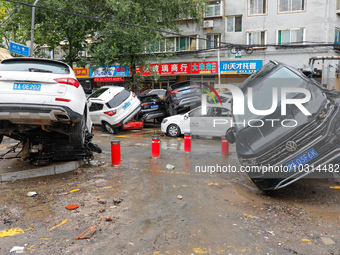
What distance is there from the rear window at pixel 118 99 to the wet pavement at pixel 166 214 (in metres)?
6.28

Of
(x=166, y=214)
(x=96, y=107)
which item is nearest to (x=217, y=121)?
(x=96, y=107)

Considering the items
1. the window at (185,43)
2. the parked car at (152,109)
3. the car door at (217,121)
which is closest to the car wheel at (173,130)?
the car door at (217,121)

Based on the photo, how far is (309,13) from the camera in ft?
68.3

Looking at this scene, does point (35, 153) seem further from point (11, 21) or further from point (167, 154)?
point (11, 21)

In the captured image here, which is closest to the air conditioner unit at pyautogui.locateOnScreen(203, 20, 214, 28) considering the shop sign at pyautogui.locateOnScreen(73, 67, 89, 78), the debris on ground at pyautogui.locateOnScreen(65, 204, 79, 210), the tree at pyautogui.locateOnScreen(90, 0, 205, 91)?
the tree at pyautogui.locateOnScreen(90, 0, 205, 91)

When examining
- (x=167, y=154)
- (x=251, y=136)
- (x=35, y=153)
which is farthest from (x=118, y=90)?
(x=251, y=136)

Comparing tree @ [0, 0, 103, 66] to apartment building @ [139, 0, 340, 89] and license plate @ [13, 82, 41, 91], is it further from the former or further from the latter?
license plate @ [13, 82, 41, 91]

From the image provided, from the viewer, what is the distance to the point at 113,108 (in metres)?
12.7

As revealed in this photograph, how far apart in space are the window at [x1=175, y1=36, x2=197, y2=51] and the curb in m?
19.6

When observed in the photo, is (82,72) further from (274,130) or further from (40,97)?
(274,130)

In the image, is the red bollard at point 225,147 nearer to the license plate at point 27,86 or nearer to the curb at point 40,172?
the curb at point 40,172

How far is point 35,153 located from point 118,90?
280 inches

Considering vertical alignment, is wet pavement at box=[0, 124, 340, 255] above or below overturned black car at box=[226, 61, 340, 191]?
below

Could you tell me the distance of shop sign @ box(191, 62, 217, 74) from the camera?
2345cm
